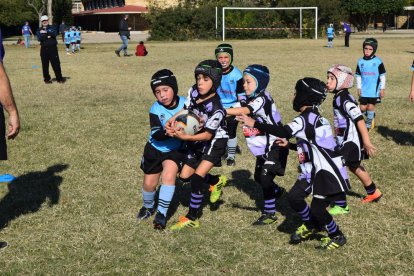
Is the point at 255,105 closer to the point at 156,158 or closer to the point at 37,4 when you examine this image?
the point at 156,158

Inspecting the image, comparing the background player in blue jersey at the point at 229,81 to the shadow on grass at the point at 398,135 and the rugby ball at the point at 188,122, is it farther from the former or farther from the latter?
the shadow on grass at the point at 398,135

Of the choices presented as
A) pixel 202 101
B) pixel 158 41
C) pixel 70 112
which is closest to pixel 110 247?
pixel 202 101

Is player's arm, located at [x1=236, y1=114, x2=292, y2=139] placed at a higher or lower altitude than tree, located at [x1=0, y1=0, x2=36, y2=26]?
lower

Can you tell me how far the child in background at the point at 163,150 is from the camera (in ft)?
18.3

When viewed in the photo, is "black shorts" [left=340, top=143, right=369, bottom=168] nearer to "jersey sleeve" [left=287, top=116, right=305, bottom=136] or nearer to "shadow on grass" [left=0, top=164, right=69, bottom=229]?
"jersey sleeve" [left=287, top=116, right=305, bottom=136]

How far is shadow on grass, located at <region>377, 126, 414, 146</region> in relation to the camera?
32.2 ft

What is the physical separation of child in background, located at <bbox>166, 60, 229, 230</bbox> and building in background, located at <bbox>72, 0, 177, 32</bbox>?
217 feet

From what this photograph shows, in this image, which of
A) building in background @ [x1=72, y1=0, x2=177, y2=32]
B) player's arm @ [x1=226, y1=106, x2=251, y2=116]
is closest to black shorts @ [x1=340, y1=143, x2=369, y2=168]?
player's arm @ [x1=226, y1=106, x2=251, y2=116]

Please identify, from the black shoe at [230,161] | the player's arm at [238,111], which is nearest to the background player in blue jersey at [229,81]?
the black shoe at [230,161]

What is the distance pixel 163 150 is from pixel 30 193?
236cm

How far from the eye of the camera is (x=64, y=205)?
21.4 ft

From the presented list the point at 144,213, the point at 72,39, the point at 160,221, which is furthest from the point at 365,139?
the point at 72,39

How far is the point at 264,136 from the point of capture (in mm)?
5871

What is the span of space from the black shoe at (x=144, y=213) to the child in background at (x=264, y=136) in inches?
49.7
